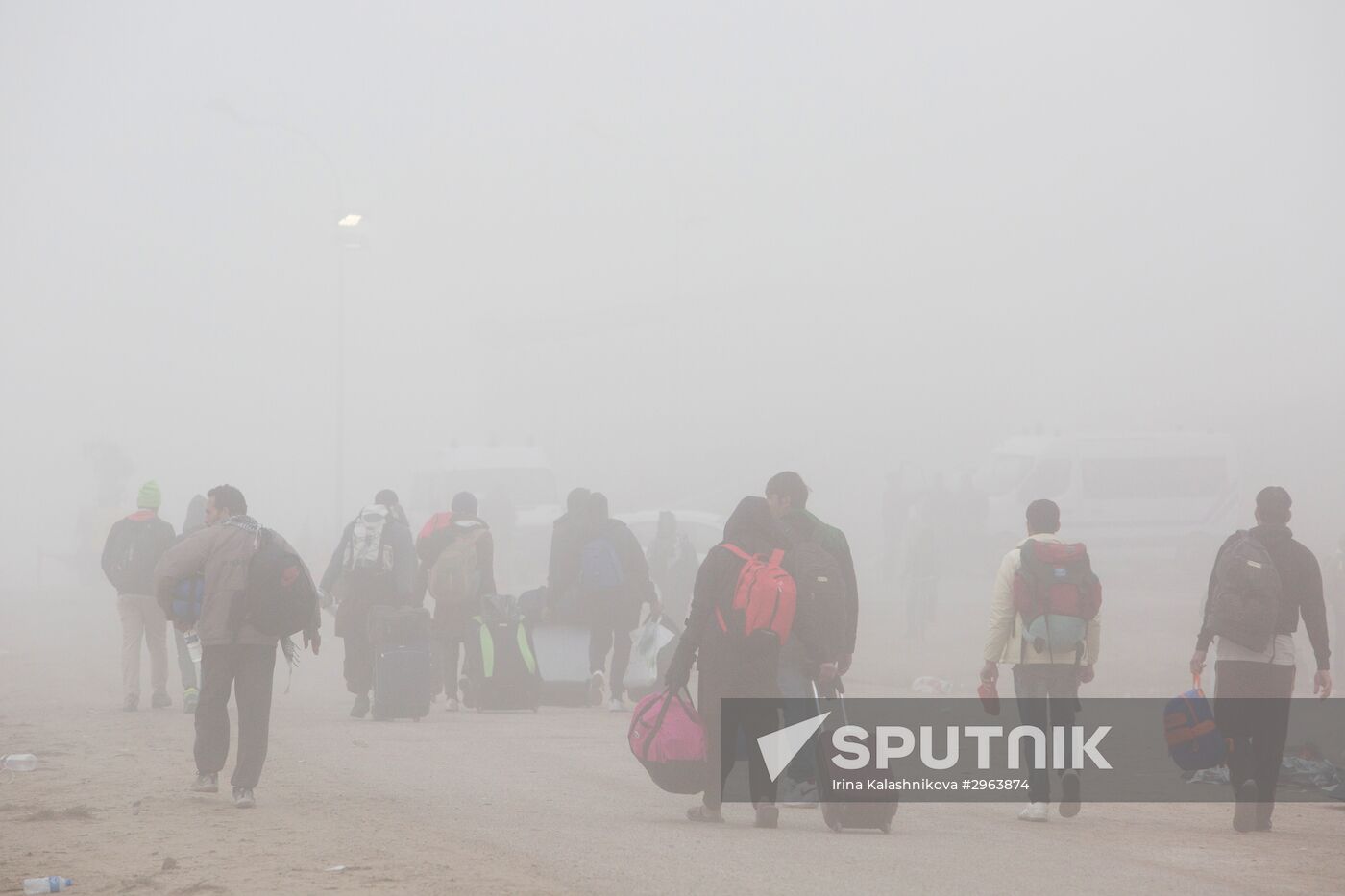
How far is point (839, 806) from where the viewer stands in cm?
828

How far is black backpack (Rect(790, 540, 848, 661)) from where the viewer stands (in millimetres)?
8336

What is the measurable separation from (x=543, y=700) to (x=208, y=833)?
6.92m

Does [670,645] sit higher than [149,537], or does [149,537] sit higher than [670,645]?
[149,537]

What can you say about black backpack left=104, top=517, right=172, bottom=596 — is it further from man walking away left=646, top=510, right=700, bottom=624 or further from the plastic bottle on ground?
man walking away left=646, top=510, right=700, bottom=624

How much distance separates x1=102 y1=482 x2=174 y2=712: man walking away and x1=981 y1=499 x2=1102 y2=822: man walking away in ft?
25.6

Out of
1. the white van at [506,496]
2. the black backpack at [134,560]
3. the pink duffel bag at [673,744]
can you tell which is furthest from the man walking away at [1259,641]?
the white van at [506,496]

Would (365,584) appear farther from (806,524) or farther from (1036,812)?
(1036,812)

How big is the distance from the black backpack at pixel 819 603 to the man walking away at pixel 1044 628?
0.93 metres

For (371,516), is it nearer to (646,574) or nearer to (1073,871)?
(646,574)

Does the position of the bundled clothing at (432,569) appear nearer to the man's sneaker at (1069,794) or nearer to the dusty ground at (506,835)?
the dusty ground at (506,835)

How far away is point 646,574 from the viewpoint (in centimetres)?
1484

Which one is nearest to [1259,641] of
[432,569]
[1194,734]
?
[1194,734]

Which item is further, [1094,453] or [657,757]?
[1094,453]

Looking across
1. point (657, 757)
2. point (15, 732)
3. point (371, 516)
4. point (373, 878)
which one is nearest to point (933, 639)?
point (371, 516)
